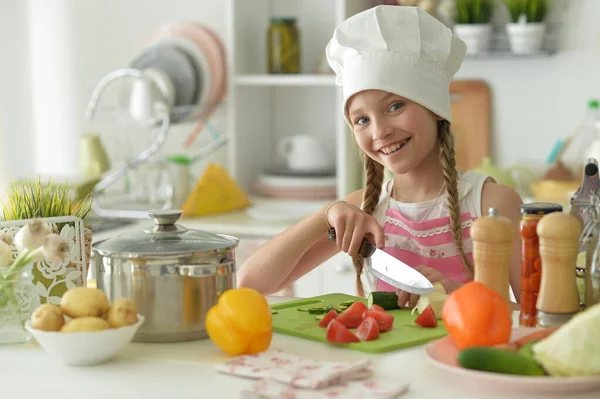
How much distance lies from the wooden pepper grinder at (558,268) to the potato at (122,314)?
0.54m

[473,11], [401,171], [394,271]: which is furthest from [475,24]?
[394,271]

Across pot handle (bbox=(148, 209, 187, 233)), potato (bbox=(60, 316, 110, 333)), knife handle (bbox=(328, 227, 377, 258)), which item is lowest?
potato (bbox=(60, 316, 110, 333))

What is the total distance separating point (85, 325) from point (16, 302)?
0.60ft

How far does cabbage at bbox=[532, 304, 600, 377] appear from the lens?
43.9 inches

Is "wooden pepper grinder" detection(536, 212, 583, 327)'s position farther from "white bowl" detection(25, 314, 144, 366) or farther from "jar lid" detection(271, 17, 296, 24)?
"jar lid" detection(271, 17, 296, 24)

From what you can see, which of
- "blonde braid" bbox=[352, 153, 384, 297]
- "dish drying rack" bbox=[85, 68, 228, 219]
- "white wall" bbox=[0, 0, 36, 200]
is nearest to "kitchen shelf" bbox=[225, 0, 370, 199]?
"dish drying rack" bbox=[85, 68, 228, 219]

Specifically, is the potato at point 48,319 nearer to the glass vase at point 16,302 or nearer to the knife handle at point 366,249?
the glass vase at point 16,302

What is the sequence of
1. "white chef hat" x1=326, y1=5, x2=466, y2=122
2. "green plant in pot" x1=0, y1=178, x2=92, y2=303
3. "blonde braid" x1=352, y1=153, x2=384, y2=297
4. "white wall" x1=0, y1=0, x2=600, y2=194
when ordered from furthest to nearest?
"white wall" x1=0, y1=0, x2=600, y2=194, "blonde braid" x1=352, y1=153, x2=384, y2=297, "white chef hat" x1=326, y1=5, x2=466, y2=122, "green plant in pot" x1=0, y1=178, x2=92, y2=303

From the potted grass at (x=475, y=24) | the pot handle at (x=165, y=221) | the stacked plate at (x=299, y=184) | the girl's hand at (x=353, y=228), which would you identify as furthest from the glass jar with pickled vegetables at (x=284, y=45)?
the pot handle at (x=165, y=221)

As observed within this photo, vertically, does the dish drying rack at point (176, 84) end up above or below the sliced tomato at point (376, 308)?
above

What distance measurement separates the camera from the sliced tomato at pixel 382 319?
138 cm

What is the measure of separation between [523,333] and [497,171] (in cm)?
190

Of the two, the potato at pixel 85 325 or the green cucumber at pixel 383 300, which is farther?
the green cucumber at pixel 383 300

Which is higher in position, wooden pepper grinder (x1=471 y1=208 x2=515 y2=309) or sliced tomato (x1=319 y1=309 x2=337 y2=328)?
wooden pepper grinder (x1=471 y1=208 x2=515 y2=309)
